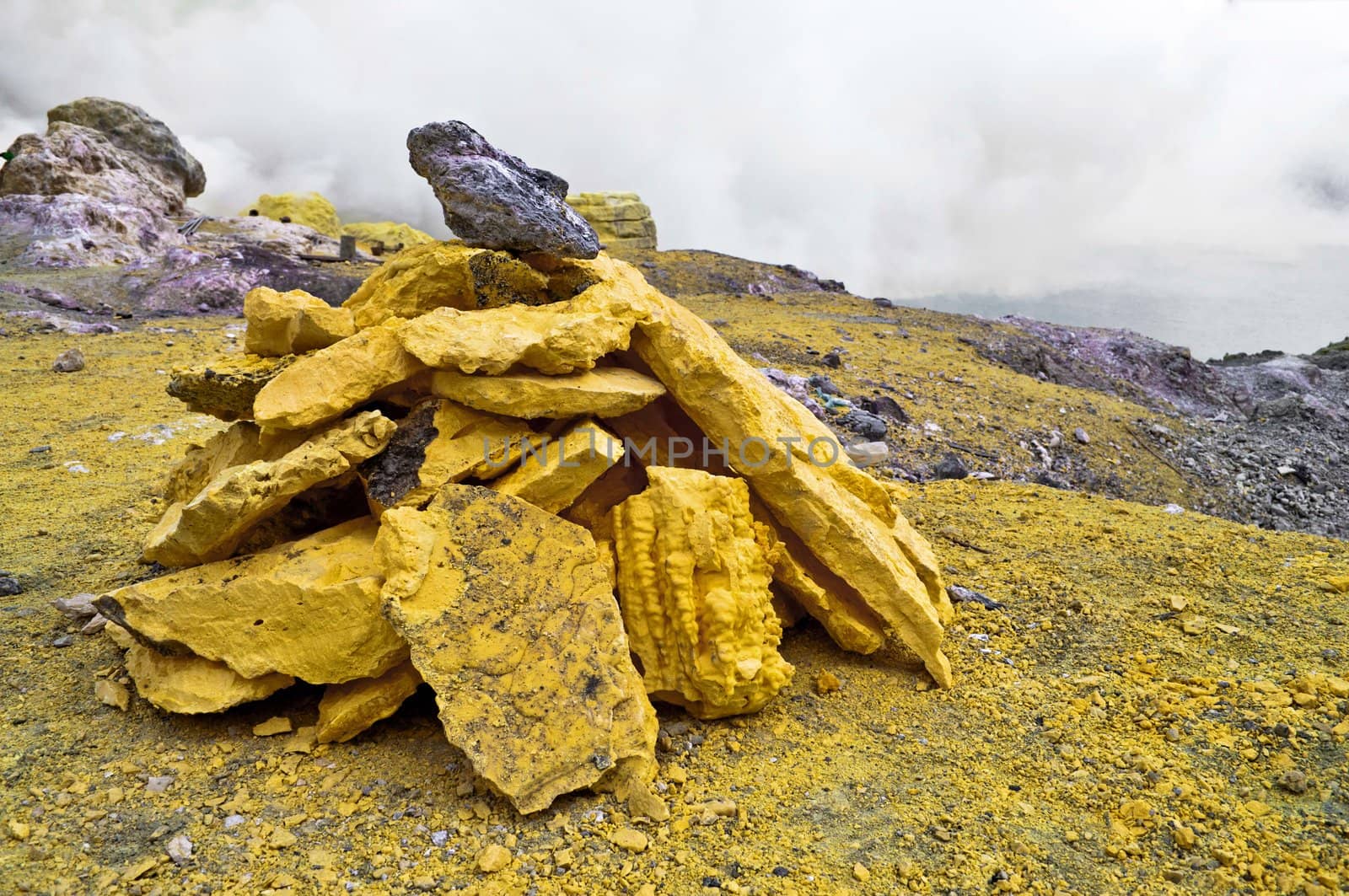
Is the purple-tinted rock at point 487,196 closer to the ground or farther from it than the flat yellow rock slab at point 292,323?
farther from it

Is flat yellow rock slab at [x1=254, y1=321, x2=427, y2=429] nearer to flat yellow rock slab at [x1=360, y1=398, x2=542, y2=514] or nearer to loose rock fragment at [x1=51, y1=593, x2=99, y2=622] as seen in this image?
flat yellow rock slab at [x1=360, y1=398, x2=542, y2=514]

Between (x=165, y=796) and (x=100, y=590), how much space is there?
2160 millimetres

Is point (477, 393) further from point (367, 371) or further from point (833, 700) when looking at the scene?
point (833, 700)

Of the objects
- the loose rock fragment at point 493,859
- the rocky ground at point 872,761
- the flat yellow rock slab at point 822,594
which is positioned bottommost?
the loose rock fragment at point 493,859

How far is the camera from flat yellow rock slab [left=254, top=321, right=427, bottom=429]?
12.0 ft

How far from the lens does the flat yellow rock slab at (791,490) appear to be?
3998 mm

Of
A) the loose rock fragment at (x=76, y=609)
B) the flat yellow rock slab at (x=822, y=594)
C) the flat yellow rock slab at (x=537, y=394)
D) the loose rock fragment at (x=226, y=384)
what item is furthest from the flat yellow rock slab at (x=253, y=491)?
the flat yellow rock slab at (x=822, y=594)

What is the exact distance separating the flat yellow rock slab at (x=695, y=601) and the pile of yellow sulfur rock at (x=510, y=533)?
1cm

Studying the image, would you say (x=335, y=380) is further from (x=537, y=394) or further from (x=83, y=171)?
(x=83, y=171)

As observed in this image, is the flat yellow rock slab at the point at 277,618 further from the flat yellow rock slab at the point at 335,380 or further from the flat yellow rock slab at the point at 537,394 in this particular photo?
the flat yellow rock slab at the point at 537,394

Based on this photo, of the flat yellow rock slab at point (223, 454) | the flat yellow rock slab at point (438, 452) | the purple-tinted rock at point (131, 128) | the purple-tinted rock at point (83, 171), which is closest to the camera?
the flat yellow rock slab at point (438, 452)

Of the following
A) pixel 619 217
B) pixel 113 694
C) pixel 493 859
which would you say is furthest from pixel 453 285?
pixel 619 217

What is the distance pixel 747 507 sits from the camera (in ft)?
12.9

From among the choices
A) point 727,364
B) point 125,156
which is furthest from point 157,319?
point 727,364
